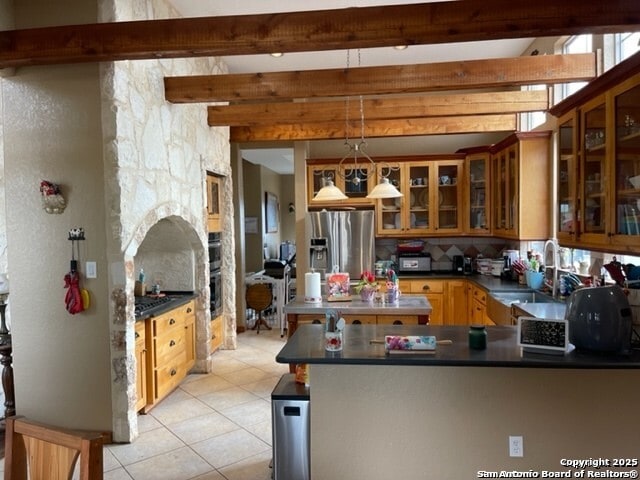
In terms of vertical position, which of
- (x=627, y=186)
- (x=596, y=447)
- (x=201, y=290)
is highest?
(x=627, y=186)

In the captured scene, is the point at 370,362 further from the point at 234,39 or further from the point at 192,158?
the point at 192,158

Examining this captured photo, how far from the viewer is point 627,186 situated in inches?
94.2

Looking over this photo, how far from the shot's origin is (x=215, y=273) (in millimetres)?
→ 5371

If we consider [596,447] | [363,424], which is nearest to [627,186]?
[596,447]

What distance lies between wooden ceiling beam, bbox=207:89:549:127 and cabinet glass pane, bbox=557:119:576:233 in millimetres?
1441

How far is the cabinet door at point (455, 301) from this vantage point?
5.58 m

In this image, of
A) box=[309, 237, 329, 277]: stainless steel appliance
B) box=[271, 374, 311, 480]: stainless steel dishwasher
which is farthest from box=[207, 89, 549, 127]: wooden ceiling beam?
box=[271, 374, 311, 480]: stainless steel dishwasher

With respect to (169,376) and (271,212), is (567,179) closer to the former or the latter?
(169,376)

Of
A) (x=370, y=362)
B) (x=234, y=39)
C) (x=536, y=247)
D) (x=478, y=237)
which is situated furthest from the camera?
(x=478, y=237)

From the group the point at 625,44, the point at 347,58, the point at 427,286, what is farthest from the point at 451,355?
the point at 347,58

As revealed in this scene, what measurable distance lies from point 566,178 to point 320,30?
2.08m

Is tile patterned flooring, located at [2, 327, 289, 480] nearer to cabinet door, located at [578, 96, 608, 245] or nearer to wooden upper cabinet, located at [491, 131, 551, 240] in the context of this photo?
cabinet door, located at [578, 96, 608, 245]

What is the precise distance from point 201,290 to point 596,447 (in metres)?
3.77

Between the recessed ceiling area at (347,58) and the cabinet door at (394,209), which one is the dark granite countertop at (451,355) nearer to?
the recessed ceiling area at (347,58)
